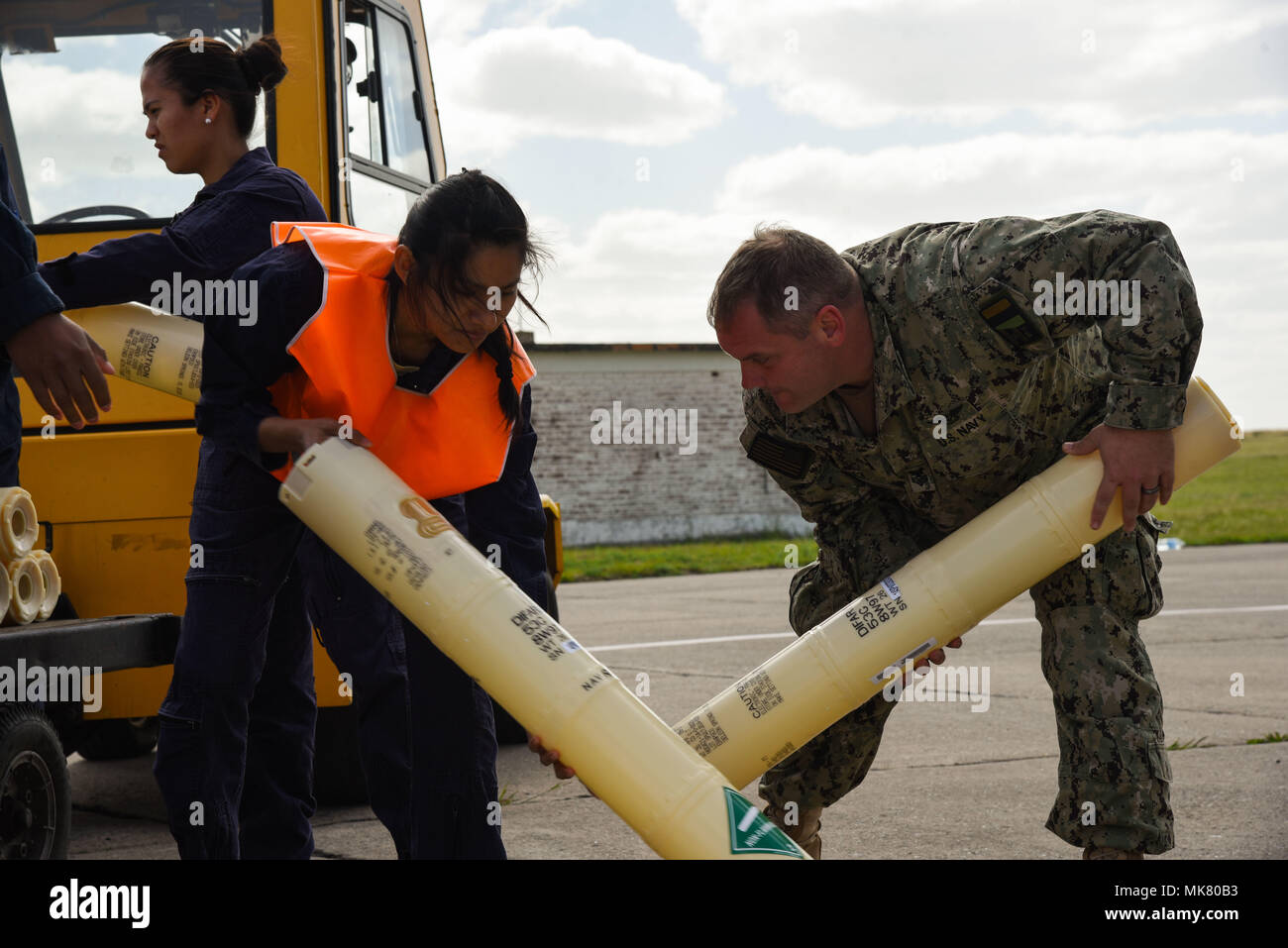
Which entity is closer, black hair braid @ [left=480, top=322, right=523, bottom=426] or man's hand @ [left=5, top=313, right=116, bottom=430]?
man's hand @ [left=5, top=313, right=116, bottom=430]

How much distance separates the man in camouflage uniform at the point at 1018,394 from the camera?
2.98 m

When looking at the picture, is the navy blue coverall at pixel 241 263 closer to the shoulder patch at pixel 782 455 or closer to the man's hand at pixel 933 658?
the shoulder patch at pixel 782 455

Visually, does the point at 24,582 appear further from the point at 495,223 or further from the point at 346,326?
the point at 495,223

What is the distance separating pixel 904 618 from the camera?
9.95 ft

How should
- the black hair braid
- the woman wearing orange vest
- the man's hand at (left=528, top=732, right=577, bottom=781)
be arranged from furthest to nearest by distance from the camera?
the black hair braid < the woman wearing orange vest < the man's hand at (left=528, top=732, right=577, bottom=781)

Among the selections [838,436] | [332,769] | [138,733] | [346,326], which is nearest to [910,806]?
[838,436]

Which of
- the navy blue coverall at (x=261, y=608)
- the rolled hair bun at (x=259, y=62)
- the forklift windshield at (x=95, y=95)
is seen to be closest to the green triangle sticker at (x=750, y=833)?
the navy blue coverall at (x=261, y=608)

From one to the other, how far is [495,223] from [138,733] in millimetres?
4352

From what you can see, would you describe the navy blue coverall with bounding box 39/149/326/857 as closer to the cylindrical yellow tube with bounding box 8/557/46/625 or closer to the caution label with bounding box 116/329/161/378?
the caution label with bounding box 116/329/161/378

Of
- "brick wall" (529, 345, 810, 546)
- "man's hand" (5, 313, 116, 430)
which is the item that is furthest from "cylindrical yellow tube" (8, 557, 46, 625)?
"brick wall" (529, 345, 810, 546)

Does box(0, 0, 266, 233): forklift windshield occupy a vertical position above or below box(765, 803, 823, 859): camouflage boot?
above

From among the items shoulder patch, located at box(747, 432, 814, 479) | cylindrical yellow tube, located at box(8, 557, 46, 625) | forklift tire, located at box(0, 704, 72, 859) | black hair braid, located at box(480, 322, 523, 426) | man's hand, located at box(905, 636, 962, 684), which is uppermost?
black hair braid, located at box(480, 322, 523, 426)

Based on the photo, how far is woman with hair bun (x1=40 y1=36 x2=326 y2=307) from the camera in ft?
10.6

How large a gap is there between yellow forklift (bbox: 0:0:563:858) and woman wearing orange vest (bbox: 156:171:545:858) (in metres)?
0.68
